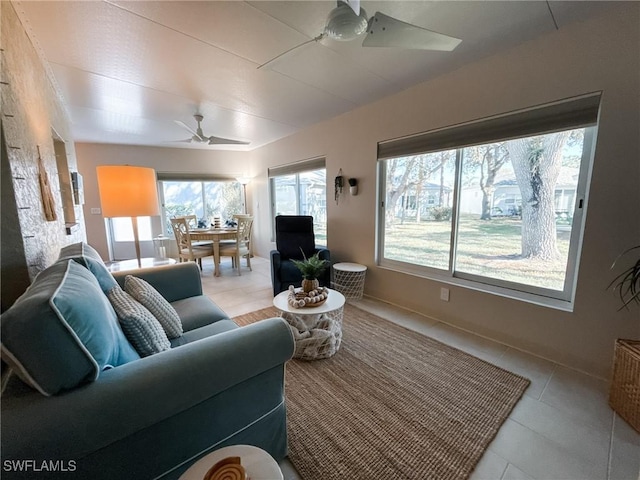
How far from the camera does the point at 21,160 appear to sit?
1.32 m

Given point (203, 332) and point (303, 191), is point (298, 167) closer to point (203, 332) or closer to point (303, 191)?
point (303, 191)

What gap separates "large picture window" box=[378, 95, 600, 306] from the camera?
1.89m

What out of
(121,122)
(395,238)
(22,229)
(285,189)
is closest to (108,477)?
(22,229)

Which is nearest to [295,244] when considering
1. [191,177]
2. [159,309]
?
[159,309]

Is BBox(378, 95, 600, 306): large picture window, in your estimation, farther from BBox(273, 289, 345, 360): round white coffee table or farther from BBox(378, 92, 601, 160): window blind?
BBox(273, 289, 345, 360): round white coffee table

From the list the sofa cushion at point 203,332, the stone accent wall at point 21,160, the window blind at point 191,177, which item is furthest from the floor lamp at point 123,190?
the window blind at point 191,177

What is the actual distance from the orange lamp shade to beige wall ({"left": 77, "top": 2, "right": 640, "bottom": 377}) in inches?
90.1

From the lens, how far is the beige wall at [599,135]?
160cm

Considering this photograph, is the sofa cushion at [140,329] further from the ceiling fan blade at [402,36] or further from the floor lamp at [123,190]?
the ceiling fan blade at [402,36]

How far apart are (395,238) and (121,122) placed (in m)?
3.97

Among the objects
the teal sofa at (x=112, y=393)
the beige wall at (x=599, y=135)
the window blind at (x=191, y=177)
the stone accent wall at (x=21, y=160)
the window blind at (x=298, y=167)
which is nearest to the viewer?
the teal sofa at (x=112, y=393)

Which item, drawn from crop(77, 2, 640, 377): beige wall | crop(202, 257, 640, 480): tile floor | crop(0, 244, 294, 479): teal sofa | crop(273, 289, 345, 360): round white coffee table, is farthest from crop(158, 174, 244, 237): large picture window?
crop(202, 257, 640, 480): tile floor

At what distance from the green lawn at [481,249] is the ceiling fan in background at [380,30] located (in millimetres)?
1563

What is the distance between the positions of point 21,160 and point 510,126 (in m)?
3.16
